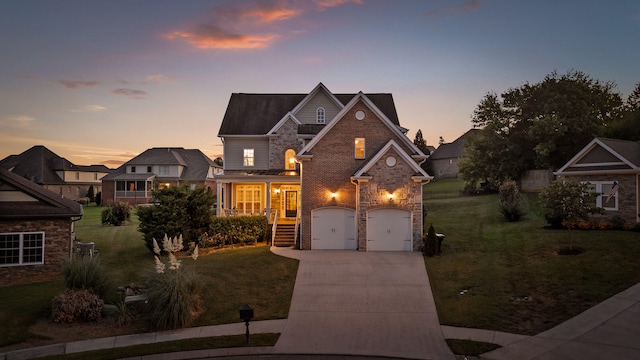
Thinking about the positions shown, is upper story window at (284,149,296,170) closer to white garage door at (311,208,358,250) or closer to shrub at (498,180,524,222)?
white garage door at (311,208,358,250)

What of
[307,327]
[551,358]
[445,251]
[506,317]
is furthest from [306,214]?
[551,358]

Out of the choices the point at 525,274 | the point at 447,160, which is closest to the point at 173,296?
the point at 525,274

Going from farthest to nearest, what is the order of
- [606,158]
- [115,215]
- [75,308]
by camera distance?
1. [115,215]
2. [606,158]
3. [75,308]

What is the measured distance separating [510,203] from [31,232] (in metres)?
27.5

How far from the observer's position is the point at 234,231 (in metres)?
24.3

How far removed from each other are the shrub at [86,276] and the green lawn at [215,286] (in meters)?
0.58

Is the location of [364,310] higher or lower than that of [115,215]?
lower

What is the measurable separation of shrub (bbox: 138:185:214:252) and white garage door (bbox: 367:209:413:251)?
30.0 feet

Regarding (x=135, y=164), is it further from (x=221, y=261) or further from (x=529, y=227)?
(x=529, y=227)

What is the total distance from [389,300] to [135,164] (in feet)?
162

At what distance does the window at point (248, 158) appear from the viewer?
103 feet

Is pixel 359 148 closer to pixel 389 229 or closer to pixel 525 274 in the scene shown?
pixel 389 229

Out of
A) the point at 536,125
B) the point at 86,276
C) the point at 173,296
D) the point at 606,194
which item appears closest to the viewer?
the point at 173,296

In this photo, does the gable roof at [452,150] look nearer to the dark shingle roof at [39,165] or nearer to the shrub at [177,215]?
the shrub at [177,215]
